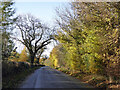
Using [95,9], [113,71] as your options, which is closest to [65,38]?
[95,9]

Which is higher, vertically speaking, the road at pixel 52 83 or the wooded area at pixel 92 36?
the wooded area at pixel 92 36

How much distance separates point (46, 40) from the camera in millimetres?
42188

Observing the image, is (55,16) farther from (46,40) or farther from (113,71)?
(46,40)

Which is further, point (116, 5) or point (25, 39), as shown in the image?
point (25, 39)

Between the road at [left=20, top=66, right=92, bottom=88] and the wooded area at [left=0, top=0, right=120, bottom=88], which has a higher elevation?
the wooded area at [left=0, top=0, right=120, bottom=88]

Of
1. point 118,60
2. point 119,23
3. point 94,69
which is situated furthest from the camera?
point 94,69

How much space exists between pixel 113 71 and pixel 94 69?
2837 mm

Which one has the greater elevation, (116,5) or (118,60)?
(116,5)

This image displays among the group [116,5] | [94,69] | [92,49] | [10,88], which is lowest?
[10,88]

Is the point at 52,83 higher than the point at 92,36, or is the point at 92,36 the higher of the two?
the point at 92,36

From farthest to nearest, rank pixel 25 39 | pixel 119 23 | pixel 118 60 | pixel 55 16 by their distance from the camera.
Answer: pixel 25 39 < pixel 55 16 < pixel 119 23 < pixel 118 60

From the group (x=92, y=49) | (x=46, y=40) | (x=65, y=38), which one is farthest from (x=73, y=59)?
(x=46, y=40)

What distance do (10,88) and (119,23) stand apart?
26.2 ft

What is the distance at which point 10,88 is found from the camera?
1003 centimetres
